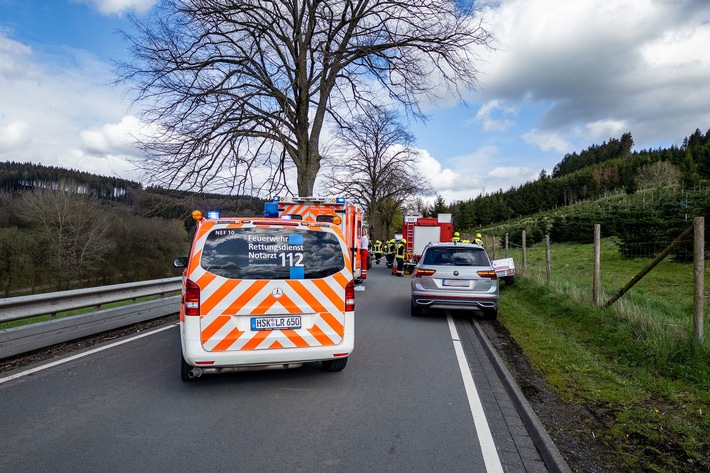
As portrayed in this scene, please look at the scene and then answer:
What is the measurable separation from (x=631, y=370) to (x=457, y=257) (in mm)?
4570

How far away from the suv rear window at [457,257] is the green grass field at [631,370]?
143 cm

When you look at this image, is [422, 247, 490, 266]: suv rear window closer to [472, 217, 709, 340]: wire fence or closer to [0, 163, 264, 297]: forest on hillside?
[472, 217, 709, 340]: wire fence

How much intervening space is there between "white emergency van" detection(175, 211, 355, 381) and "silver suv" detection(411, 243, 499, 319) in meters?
4.56

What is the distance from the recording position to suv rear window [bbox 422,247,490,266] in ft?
32.2

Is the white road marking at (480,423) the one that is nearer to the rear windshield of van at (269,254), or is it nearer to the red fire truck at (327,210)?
the rear windshield of van at (269,254)

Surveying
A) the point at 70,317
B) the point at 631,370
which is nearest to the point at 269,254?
the point at 70,317

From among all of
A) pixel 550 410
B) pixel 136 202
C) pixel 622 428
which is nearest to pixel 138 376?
pixel 550 410

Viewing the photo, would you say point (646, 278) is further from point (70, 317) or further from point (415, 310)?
point (70, 317)

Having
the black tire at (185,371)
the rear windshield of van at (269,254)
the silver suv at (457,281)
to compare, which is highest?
the rear windshield of van at (269,254)

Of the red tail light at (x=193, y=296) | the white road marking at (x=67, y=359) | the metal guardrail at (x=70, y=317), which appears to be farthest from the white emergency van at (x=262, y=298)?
the metal guardrail at (x=70, y=317)

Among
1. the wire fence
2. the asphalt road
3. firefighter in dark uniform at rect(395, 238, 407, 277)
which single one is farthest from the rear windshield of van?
firefighter in dark uniform at rect(395, 238, 407, 277)

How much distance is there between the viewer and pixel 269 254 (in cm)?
518

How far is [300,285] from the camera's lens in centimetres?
521

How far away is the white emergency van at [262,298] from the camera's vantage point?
16.1 ft
